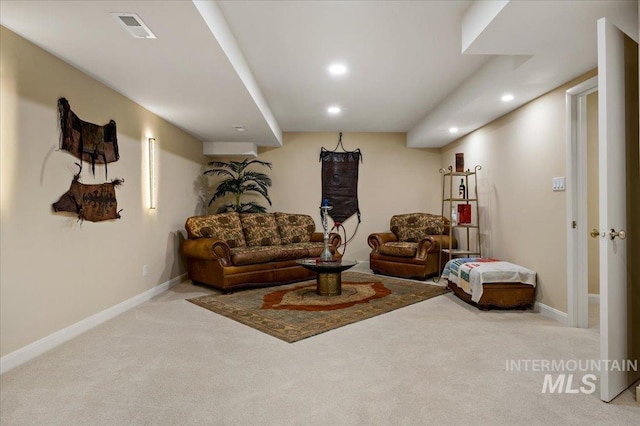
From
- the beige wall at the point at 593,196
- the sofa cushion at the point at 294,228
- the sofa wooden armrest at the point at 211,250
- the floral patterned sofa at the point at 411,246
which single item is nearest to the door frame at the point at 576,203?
the beige wall at the point at 593,196

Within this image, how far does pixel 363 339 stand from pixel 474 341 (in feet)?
2.78

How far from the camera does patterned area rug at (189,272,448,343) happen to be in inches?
130

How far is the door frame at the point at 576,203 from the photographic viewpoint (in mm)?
3303

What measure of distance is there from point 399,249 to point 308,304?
217 cm

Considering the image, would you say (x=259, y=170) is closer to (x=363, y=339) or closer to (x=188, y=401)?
(x=363, y=339)

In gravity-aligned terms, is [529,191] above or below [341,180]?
below

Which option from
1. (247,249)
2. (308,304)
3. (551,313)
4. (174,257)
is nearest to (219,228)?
(247,249)

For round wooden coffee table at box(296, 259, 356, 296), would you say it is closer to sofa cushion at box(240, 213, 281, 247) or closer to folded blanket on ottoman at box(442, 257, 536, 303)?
folded blanket on ottoman at box(442, 257, 536, 303)

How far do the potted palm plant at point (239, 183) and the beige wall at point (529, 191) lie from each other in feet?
11.8

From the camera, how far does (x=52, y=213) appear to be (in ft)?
9.52

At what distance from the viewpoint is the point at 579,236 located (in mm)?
3332

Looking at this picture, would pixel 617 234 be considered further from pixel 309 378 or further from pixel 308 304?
pixel 308 304

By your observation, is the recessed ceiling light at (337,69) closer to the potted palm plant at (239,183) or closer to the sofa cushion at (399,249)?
the sofa cushion at (399,249)

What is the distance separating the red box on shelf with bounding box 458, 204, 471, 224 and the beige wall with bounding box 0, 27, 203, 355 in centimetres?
406
